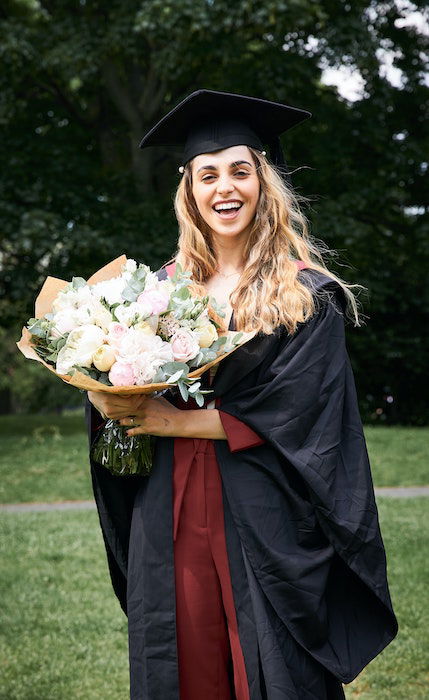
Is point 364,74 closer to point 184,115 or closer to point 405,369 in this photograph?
point 405,369

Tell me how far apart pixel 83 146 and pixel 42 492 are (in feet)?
27.0

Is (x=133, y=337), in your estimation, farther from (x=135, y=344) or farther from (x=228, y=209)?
(x=228, y=209)

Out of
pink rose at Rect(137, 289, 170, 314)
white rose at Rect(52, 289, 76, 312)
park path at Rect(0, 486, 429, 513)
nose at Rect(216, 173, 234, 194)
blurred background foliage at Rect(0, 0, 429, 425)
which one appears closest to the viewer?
pink rose at Rect(137, 289, 170, 314)

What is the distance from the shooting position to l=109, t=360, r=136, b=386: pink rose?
2.26m

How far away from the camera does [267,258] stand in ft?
9.12

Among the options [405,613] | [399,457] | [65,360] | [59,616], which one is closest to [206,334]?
[65,360]

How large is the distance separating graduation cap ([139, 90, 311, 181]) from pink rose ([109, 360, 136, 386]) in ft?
2.97

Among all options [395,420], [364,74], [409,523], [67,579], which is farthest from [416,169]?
[67,579]

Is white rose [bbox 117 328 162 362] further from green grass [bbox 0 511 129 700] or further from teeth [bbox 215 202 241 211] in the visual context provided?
green grass [bbox 0 511 129 700]

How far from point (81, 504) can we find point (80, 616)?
3.20 metres

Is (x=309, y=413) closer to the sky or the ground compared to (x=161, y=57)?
closer to the ground

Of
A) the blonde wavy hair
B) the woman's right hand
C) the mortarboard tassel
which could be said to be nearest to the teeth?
the blonde wavy hair

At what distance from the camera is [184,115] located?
2816 mm

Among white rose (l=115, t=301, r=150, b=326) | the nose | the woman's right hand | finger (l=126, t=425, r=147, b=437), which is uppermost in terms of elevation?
the nose
